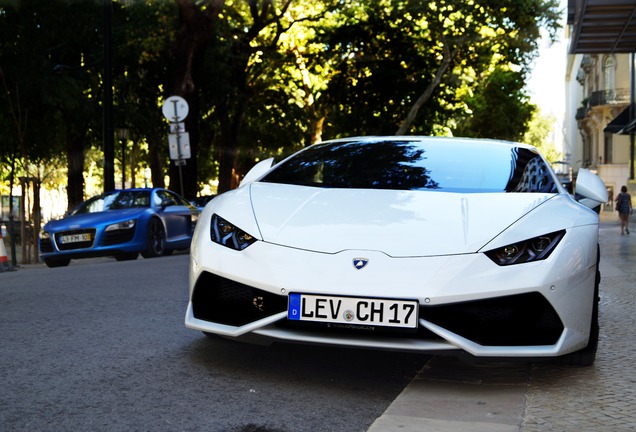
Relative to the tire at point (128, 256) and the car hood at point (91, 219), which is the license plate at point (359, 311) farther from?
the tire at point (128, 256)

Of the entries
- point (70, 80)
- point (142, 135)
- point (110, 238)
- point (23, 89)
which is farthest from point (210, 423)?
point (142, 135)

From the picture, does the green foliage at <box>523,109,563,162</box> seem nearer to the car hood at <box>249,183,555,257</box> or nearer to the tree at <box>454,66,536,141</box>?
the tree at <box>454,66,536,141</box>

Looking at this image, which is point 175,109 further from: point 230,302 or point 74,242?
point 230,302

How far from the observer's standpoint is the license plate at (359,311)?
402 cm

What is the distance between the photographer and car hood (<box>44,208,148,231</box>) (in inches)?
587

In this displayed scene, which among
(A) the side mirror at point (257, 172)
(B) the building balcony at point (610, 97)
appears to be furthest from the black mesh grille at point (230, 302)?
(B) the building balcony at point (610, 97)

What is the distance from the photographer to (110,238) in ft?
49.1

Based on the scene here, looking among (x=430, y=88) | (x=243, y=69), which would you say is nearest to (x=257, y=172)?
(x=243, y=69)

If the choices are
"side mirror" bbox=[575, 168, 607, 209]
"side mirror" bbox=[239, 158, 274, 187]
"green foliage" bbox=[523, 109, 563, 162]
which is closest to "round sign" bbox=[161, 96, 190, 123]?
"side mirror" bbox=[239, 158, 274, 187]

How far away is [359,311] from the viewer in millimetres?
4043

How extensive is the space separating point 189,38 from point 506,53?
545 inches

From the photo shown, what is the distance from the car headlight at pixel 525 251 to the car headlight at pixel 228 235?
3.72 ft

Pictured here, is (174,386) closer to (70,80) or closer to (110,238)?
(110,238)

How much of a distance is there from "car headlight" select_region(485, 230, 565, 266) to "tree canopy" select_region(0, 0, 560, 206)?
61.4 feet
